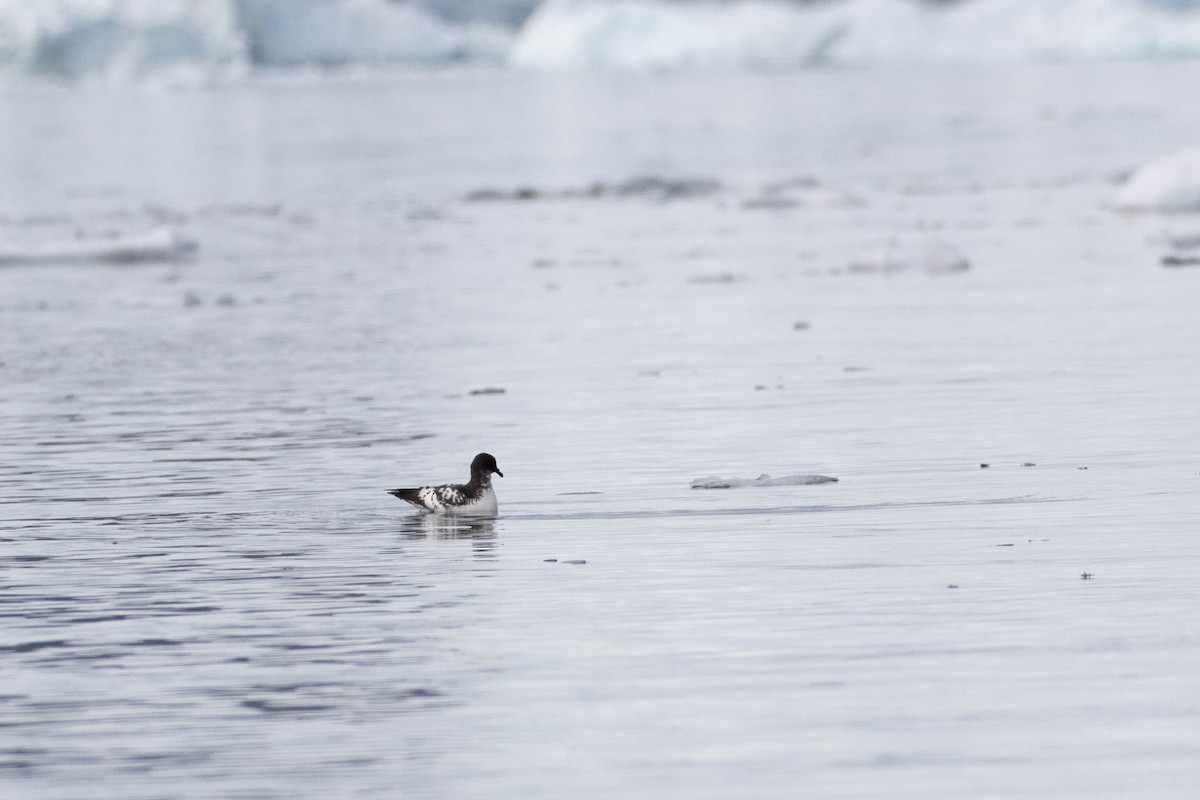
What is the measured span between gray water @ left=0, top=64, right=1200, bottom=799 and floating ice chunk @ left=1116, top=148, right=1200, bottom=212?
0.88m

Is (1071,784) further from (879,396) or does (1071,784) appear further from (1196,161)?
(1196,161)

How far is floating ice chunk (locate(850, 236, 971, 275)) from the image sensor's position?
23938mm

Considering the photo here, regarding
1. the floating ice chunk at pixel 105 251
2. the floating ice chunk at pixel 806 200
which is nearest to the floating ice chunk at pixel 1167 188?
the floating ice chunk at pixel 806 200

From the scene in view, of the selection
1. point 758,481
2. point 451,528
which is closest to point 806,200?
point 758,481

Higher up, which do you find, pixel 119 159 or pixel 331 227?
pixel 119 159

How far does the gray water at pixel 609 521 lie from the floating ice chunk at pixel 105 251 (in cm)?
48

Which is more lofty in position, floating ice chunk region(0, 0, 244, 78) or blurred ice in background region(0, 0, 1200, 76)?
blurred ice in background region(0, 0, 1200, 76)

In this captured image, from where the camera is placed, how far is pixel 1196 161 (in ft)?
99.9

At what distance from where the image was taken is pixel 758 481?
11.7 m

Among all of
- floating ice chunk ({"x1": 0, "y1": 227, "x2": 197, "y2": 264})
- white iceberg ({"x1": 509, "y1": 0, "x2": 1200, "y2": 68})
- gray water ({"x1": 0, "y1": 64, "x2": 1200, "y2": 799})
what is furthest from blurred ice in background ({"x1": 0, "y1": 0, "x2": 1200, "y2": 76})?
gray water ({"x1": 0, "y1": 64, "x2": 1200, "y2": 799})

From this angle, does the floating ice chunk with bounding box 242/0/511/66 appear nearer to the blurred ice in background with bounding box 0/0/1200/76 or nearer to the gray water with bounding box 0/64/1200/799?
the blurred ice in background with bounding box 0/0/1200/76

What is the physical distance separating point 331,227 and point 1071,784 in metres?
27.6

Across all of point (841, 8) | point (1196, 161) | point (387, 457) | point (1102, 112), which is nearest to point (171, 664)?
point (387, 457)

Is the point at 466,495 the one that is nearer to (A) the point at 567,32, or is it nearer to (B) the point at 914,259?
(B) the point at 914,259
